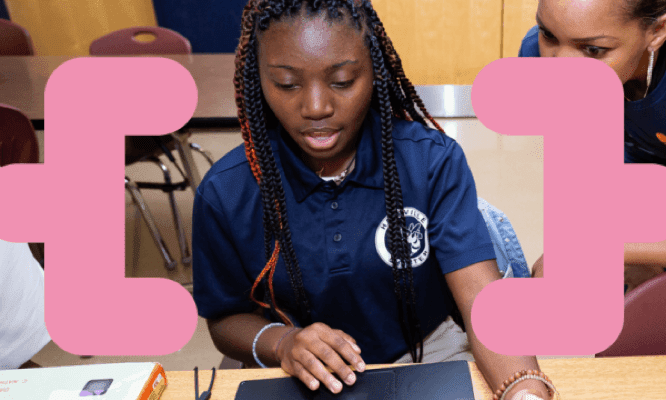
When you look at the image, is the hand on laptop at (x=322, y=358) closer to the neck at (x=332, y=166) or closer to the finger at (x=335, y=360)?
the finger at (x=335, y=360)

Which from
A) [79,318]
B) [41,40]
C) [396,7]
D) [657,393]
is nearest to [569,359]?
[657,393]

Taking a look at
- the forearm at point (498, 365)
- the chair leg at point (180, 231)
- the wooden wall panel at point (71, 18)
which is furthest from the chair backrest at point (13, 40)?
the forearm at point (498, 365)

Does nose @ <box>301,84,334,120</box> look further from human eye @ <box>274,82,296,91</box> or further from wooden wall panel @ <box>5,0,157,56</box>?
wooden wall panel @ <box>5,0,157,56</box>

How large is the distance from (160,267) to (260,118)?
187cm

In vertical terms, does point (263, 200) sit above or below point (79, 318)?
above

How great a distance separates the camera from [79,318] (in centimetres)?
91

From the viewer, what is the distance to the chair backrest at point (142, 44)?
3152 millimetres

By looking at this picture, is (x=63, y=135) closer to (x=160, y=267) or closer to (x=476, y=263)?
(x=476, y=263)

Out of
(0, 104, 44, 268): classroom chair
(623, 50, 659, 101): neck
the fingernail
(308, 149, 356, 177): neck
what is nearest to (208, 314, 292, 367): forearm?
the fingernail

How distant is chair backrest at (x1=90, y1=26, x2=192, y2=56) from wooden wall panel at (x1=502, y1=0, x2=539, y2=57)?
244 cm

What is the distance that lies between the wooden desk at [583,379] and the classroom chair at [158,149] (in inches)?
70.5

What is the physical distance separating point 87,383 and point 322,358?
391 millimetres

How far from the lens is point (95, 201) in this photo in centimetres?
86

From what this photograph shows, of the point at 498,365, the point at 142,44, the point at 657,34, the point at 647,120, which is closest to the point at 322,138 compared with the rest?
the point at 498,365
